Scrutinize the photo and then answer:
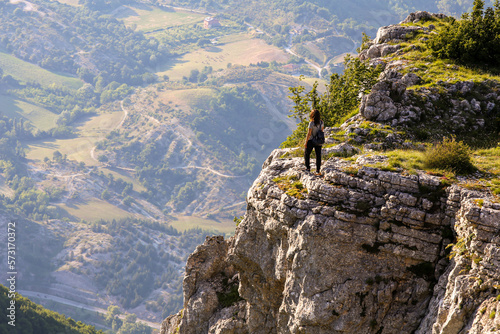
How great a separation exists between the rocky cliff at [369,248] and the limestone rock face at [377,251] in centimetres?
4

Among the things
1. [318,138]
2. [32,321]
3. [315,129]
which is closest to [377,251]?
[318,138]

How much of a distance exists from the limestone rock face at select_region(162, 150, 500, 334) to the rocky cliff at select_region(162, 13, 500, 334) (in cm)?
4

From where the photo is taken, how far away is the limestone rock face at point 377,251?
52.9ft

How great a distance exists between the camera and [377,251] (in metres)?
19.1

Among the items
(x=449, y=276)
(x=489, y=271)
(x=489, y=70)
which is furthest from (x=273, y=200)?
(x=489, y=70)

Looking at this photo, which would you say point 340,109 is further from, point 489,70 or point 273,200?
point 273,200

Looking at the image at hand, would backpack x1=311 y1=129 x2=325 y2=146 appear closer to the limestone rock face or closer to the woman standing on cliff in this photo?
the woman standing on cliff

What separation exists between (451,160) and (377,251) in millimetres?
5447

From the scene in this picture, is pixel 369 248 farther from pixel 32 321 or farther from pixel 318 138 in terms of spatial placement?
pixel 32 321

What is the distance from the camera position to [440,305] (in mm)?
16844

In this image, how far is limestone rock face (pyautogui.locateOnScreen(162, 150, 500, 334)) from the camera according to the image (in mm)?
16109

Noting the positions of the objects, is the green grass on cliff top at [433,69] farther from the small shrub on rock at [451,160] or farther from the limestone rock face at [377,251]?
the limestone rock face at [377,251]

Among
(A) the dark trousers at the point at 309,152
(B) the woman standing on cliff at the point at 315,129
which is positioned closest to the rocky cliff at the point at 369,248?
(A) the dark trousers at the point at 309,152

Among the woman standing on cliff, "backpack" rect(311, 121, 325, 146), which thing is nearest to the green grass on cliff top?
the woman standing on cliff
